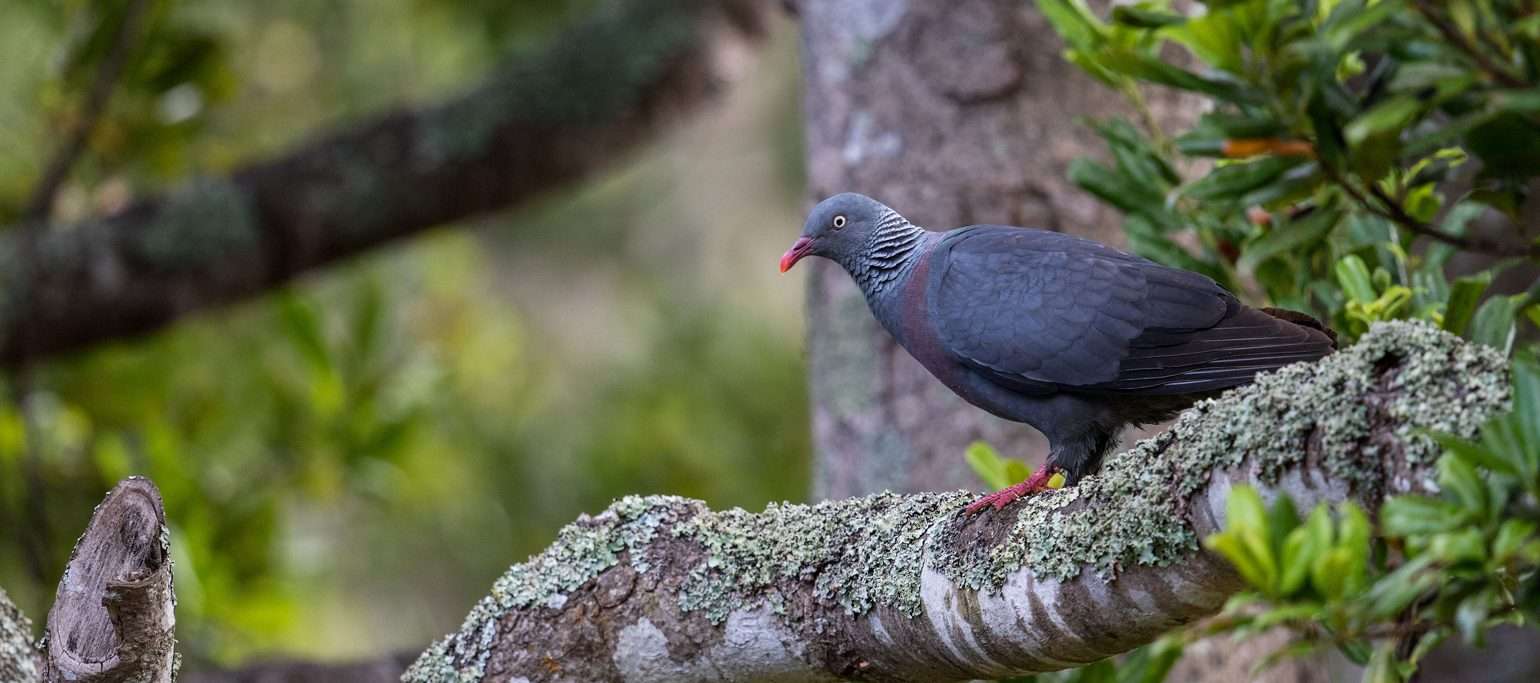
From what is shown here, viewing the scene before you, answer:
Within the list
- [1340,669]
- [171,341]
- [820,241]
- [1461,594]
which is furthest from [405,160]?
[1461,594]

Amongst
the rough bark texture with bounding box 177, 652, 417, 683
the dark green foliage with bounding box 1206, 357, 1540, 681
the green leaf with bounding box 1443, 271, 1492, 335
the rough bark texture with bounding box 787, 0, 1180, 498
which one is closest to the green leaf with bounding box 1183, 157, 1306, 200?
the dark green foliage with bounding box 1206, 357, 1540, 681

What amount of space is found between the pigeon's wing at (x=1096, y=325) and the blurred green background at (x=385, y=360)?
3.08 m

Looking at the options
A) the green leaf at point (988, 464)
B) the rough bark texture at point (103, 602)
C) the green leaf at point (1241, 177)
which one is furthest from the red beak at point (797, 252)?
the rough bark texture at point (103, 602)

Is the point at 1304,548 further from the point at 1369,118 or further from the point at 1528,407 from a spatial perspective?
the point at 1369,118

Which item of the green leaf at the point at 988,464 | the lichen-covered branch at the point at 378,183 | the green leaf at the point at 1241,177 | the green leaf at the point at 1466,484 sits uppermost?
the lichen-covered branch at the point at 378,183

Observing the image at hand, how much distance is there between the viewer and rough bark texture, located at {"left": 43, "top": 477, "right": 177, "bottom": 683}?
85.2 inches

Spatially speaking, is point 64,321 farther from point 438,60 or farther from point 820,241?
point 820,241

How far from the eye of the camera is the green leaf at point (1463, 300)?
251cm

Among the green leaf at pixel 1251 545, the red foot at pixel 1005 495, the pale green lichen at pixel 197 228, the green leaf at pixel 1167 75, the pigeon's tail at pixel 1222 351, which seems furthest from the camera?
the pale green lichen at pixel 197 228

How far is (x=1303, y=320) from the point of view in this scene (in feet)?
9.30

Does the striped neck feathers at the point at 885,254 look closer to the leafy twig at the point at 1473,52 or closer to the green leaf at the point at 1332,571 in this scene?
the leafy twig at the point at 1473,52

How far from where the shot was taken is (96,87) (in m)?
5.04

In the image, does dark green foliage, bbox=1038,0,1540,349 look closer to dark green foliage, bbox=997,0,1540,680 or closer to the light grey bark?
dark green foliage, bbox=997,0,1540,680

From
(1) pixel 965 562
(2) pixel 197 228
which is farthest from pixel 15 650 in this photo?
(2) pixel 197 228
